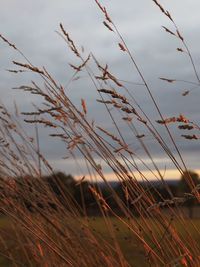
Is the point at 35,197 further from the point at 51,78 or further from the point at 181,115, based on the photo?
the point at 181,115

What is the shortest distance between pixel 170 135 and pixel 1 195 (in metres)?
0.96

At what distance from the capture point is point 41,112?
213 cm

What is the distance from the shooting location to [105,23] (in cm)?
227

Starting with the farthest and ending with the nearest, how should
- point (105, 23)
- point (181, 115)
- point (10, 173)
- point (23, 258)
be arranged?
point (23, 258), point (10, 173), point (105, 23), point (181, 115)

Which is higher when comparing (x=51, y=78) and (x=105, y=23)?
(x=105, y=23)

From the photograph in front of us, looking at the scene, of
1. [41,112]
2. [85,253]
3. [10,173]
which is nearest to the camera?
[41,112]

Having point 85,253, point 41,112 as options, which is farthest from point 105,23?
point 85,253

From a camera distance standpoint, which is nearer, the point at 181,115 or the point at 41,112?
the point at 181,115

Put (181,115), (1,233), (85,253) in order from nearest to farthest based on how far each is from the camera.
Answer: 1. (181,115)
2. (85,253)
3. (1,233)

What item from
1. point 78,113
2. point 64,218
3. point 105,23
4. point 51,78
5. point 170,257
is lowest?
point 170,257

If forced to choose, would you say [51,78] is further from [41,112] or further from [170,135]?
[170,135]

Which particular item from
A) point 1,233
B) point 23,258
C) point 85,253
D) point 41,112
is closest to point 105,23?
point 41,112

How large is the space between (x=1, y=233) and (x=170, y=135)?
1.63 meters

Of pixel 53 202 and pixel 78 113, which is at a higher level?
pixel 78 113
